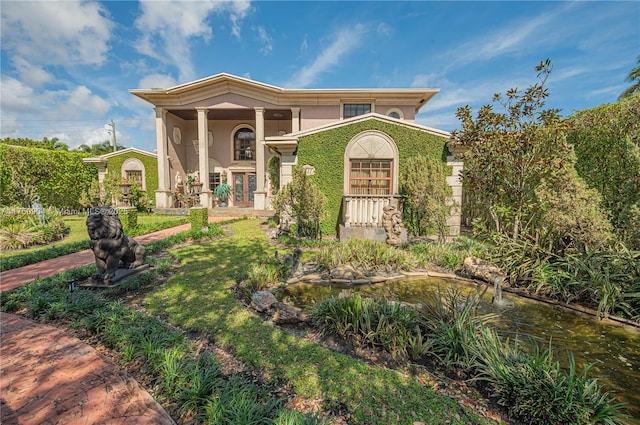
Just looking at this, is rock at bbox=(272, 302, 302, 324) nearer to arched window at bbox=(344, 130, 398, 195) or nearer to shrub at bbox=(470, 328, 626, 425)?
shrub at bbox=(470, 328, 626, 425)

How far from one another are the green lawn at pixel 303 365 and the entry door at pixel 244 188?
591 inches

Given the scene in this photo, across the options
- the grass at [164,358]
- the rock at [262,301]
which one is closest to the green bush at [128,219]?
the grass at [164,358]

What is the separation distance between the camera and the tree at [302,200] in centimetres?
912

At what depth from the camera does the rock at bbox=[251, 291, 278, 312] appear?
166 inches

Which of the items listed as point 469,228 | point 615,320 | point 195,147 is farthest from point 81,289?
point 195,147

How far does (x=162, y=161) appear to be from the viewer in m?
17.7

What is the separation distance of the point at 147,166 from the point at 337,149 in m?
15.9

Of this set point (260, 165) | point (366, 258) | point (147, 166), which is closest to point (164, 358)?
point (366, 258)

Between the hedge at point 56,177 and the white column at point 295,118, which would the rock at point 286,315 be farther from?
the hedge at point 56,177

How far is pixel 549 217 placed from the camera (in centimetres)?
534

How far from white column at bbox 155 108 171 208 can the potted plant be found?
3052mm

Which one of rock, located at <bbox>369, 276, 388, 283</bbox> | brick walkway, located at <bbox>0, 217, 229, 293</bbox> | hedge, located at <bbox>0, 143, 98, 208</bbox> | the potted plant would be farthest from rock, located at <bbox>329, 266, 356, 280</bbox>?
hedge, located at <bbox>0, 143, 98, 208</bbox>

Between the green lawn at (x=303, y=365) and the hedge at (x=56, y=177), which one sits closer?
the green lawn at (x=303, y=365)

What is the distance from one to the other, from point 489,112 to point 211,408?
7871mm
